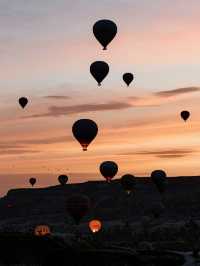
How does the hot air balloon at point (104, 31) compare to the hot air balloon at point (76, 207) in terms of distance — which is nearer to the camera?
the hot air balloon at point (104, 31)

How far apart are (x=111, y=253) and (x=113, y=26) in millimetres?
20838

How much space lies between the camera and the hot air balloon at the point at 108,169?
3268 inches

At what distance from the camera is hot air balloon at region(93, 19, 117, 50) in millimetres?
66812

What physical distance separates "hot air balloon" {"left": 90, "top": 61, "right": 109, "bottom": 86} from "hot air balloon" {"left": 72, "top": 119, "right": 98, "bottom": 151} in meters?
4.54

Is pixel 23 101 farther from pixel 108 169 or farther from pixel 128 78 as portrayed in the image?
pixel 128 78

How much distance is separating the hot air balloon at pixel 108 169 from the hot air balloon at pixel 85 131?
15787 millimetres

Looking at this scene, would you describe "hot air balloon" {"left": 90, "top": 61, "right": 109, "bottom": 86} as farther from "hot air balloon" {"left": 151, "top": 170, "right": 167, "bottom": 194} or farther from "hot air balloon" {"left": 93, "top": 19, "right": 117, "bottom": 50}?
"hot air balloon" {"left": 151, "top": 170, "right": 167, "bottom": 194}

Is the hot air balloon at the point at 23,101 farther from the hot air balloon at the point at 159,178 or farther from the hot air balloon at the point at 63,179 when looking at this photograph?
the hot air balloon at the point at 63,179

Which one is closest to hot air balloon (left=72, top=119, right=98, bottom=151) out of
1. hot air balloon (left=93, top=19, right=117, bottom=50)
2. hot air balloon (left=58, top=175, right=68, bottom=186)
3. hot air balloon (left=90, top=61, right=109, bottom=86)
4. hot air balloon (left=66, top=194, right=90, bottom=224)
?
hot air balloon (left=90, top=61, right=109, bottom=86)

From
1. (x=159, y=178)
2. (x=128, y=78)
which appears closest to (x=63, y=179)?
(x=159, y=178)

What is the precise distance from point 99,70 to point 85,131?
7.24 m

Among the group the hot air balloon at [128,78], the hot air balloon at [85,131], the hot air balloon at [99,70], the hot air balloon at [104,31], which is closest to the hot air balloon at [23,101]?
the hot air balloon at [128,78]

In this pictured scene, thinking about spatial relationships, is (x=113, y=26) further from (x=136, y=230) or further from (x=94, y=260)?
(x=136, y=230)

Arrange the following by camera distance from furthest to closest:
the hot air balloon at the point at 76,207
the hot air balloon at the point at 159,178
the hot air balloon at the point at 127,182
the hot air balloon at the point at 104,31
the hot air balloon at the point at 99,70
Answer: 1. the hot air balloon at the point at 127,182
2. the hot air balloon at the point at 159,178
3. the hot air balloon at the point at 76,207
4. the hot air balloon at the point at 99,70
5. the hot air balloon at the point at 104,31
